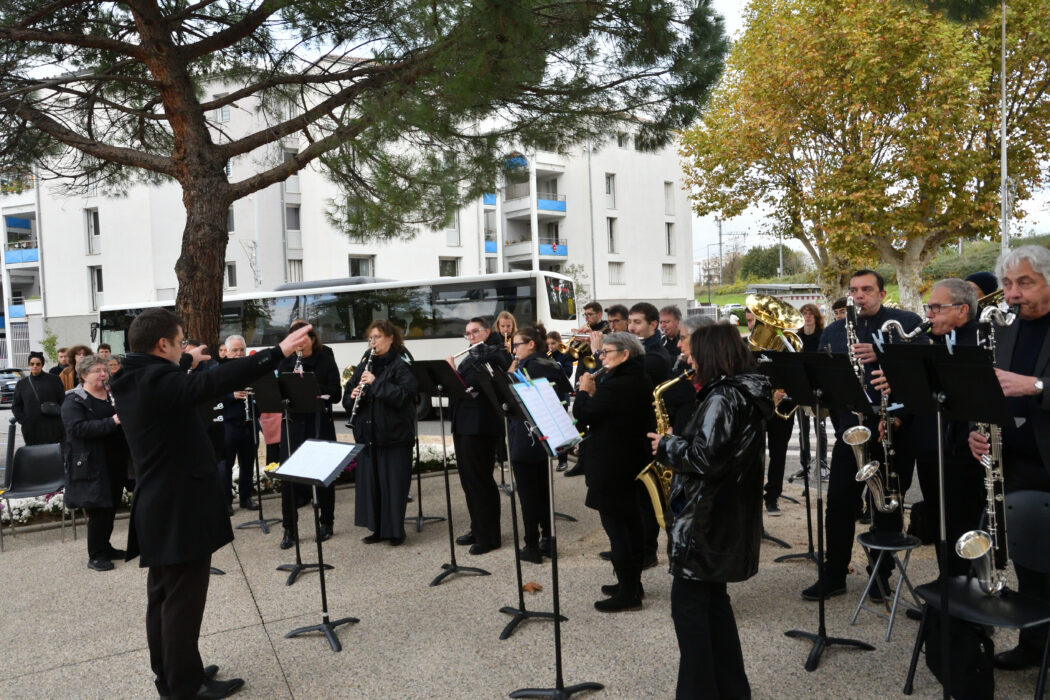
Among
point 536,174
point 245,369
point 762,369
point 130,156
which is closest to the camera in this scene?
point 245,369

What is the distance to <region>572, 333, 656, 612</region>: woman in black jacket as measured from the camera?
4.43 meters

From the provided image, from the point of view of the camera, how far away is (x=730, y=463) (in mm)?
3070

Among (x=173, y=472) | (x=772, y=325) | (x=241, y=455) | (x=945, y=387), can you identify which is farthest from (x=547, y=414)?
(x=241, y=455)

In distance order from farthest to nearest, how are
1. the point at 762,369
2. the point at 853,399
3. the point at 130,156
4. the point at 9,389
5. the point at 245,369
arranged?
the point at 9,389, the point at 130,156, the point at 762,369, the point at 853,399, the point at 245,369

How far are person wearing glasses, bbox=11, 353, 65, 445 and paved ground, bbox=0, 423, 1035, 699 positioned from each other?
8.67 ft

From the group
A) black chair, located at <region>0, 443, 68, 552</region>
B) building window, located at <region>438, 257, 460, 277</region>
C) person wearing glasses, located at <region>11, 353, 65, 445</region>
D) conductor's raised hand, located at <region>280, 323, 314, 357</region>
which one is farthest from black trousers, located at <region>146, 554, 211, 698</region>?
building window, located at <region>438, 257, 460, 277</region>

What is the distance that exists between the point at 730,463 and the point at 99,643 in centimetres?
387

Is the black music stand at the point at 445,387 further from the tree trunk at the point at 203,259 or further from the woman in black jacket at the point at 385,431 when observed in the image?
the tree trunk at the point at 203,259

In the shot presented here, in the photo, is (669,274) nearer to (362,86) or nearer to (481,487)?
(362,86)

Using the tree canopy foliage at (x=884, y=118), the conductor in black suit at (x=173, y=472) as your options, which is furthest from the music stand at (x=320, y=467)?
the tree canopy foliage at (x=884, y=118)

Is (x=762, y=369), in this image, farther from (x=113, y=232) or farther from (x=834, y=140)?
(x=113, y=232)

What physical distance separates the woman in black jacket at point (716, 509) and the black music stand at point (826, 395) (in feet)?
2.18

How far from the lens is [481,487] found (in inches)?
231

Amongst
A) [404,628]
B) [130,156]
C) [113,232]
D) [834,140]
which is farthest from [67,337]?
[404,628]
